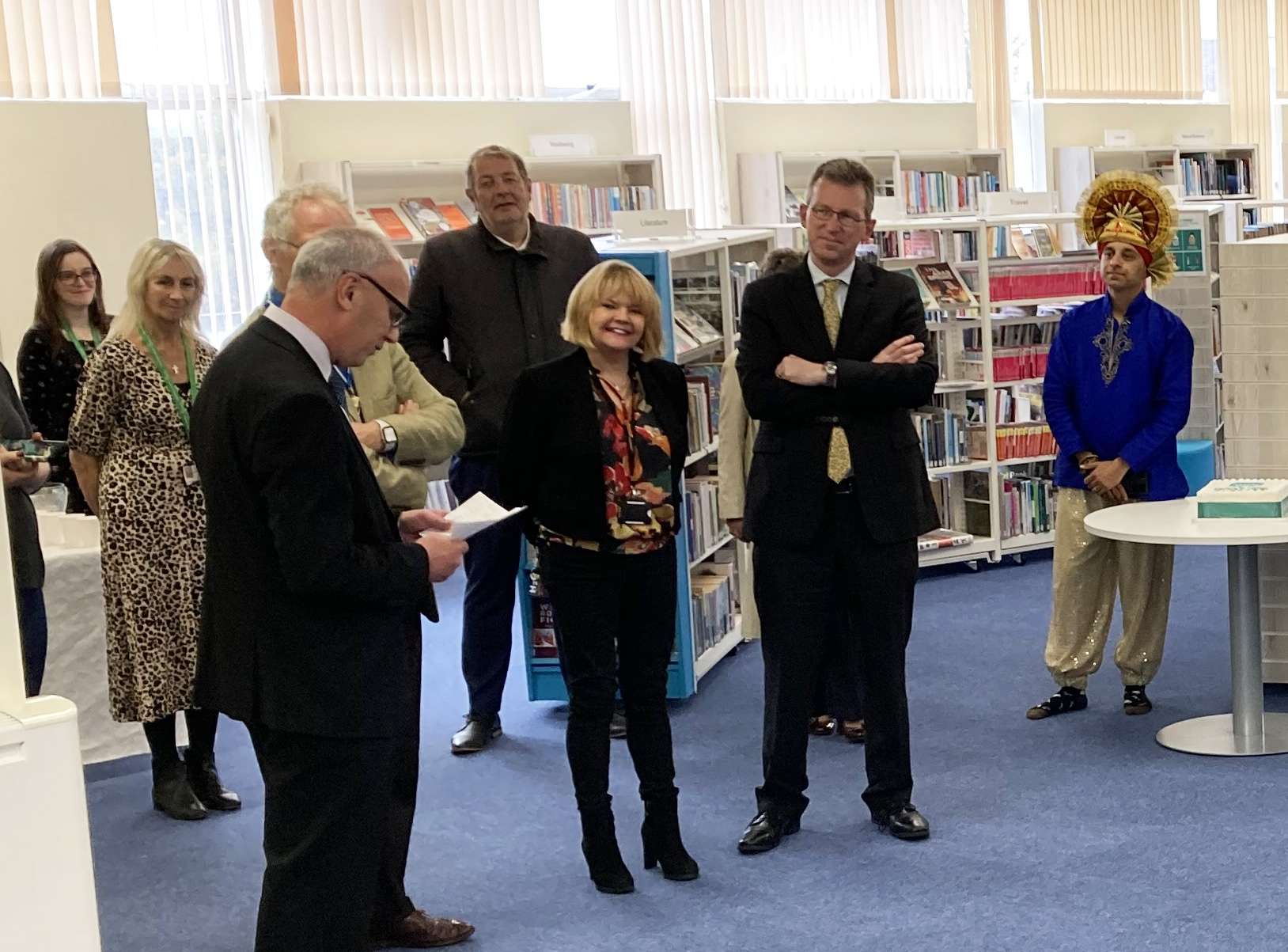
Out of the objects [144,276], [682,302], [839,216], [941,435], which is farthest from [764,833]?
[941,435]

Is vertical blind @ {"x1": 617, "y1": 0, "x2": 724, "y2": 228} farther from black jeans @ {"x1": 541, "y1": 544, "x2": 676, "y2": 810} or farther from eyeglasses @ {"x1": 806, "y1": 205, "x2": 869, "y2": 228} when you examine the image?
black jeans @ {"x1": 541, "y1": 544, "x2": 676, "y2": 810}

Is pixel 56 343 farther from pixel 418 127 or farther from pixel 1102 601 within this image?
pixel 418 127

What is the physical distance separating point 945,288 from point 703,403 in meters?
2.05

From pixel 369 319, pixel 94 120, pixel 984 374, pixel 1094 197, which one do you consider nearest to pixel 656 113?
pixel 984 374

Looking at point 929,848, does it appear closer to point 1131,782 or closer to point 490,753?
point 1131,782

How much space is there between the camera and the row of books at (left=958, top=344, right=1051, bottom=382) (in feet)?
24.7

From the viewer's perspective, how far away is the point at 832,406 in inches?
150

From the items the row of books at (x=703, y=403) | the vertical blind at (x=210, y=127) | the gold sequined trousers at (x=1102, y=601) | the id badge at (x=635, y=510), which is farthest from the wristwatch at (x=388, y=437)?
the vertical blind at (x=210, y=127)

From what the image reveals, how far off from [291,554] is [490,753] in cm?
278

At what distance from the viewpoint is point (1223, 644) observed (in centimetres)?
584

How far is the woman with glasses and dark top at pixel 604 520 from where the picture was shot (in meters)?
3.63

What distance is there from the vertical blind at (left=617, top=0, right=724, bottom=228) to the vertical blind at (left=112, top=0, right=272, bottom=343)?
2718mm

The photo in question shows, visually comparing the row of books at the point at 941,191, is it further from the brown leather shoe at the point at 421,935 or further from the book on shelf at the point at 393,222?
the brown leather shoe at the point at 421,935

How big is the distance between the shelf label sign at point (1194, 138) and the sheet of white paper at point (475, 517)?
37.9 ft
